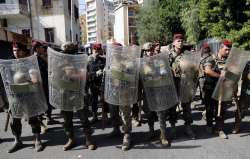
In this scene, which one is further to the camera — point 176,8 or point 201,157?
→ point 176,8

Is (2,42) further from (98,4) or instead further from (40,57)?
(98,4)

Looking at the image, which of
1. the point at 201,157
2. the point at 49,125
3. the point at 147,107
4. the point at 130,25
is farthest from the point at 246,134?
the point at 130,25

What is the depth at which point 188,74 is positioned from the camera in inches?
240

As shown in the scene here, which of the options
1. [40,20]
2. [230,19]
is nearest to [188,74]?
[230,19]

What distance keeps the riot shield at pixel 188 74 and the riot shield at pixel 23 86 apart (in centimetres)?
247

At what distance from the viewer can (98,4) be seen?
432ft

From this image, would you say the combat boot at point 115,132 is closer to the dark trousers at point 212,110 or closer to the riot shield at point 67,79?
the riot shield at point 67,79

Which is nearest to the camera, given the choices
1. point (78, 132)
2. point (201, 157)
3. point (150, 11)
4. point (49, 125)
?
point (201, 157)

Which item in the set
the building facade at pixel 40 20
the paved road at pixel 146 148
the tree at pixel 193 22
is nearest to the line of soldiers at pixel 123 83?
the paved road at pixel 146 148

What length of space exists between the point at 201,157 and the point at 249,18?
10.3 m

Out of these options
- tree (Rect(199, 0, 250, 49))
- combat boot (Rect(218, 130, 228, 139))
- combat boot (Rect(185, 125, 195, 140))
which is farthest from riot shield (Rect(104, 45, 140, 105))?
A: tree (Rect(199, 0, 250, 49))

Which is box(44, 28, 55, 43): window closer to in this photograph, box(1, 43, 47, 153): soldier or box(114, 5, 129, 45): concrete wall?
box(1, 43, 47, 153): soldier

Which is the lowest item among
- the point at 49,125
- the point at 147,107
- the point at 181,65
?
the point at 49,125

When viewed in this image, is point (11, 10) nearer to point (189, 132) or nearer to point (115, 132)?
point (115, 132)
